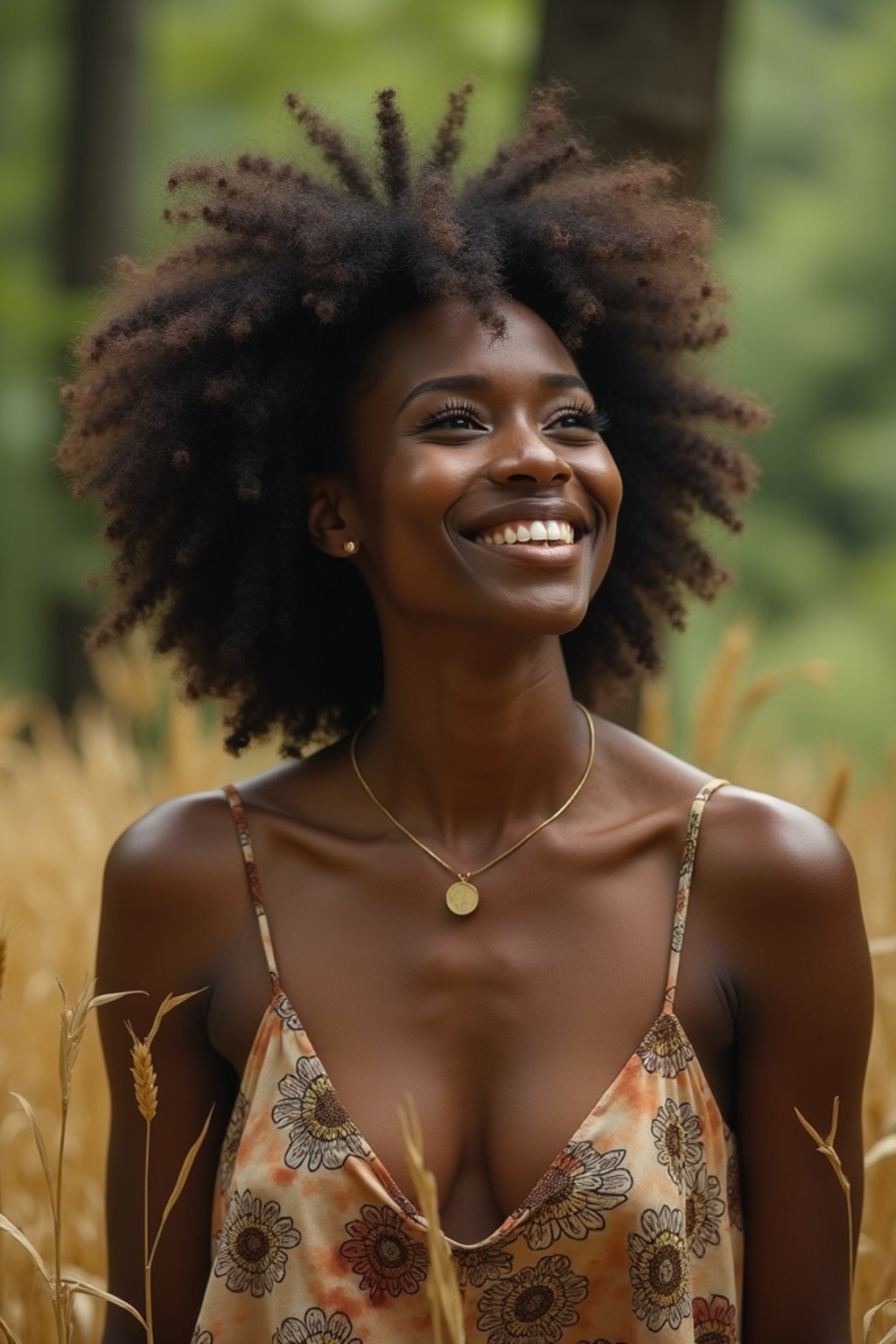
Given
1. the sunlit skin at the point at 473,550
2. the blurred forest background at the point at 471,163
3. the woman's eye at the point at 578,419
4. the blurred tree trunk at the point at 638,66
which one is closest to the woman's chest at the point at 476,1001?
the sunlit skin at the point at 473,550

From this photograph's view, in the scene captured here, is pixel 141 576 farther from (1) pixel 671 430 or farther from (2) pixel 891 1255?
(2) pixel 891 1255

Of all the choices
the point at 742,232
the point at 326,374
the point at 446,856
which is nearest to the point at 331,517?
the point at 326,374

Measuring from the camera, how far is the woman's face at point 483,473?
2064 mm

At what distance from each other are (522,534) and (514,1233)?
82 cm

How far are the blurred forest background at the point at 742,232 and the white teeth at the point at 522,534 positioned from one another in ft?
17.3

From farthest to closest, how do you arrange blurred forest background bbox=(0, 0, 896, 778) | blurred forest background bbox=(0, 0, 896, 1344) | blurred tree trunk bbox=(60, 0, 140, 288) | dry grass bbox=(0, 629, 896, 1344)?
blurred forest background bbox=(0, 0, 896, 778), blurred tree trunk bbox=(60, 0, 140, 288), blurred forest background bbox=(0, 0, 896, 1344), dry grass bbox=(0, 629, 896, 1344)

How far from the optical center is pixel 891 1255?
226 cm

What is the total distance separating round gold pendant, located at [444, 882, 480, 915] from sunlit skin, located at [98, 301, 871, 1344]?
0.01 m

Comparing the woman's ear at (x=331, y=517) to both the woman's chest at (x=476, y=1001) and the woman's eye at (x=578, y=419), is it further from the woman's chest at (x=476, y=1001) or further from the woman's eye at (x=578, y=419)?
the woman's chest at (x=476, y=1001)

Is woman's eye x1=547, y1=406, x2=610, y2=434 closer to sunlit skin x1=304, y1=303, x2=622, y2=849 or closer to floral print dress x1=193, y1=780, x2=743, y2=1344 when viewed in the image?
sunlit skin x1=304, y1=303, x2=622, y2=849

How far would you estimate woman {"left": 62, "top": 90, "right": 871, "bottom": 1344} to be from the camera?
202 centimetres

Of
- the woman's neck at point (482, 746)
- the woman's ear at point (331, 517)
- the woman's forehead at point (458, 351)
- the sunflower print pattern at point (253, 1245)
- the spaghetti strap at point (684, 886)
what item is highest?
the woman's forehead at point (458, 351)

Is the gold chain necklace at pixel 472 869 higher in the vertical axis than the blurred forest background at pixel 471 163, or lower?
lower

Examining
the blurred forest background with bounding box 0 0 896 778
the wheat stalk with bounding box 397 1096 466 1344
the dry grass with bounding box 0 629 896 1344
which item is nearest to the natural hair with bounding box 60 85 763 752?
the dry grass with bounding box 0 629 896 1344
